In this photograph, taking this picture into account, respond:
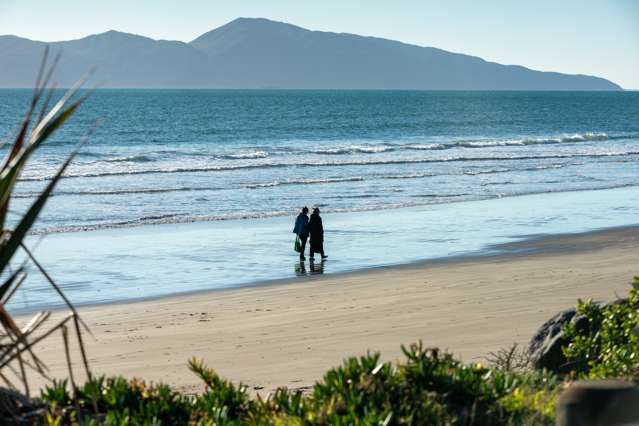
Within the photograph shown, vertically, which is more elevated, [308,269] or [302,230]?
[302,230]

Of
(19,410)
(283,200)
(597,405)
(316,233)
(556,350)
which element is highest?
(597,405)

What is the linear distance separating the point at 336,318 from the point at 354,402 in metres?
7.79

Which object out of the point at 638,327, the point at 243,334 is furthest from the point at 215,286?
the point at 638,327

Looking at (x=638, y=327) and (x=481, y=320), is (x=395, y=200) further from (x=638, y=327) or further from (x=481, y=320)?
(x=638, y=327)

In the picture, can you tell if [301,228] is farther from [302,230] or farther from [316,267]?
[316,267]

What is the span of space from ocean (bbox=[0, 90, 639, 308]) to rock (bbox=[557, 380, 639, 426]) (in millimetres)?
11800

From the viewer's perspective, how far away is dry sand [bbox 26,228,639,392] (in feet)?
33.5

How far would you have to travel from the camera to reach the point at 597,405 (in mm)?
3498

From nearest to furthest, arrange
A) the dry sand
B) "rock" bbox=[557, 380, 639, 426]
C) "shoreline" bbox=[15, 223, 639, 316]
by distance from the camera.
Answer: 1. "rock" bbox=[557, 380, 639, 426]
2. the dry sand
3. "shoreline" bbox=[15, 223, 639, 316]

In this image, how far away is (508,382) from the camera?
17.9 ft

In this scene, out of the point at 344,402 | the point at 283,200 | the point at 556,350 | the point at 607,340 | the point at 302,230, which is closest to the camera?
the point at 344,402

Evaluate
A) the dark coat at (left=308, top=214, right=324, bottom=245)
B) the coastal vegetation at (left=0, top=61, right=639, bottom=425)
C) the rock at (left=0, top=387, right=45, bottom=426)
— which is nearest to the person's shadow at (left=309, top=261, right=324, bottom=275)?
the dark coat at (left=308, top=214, right=324, bottom=245)

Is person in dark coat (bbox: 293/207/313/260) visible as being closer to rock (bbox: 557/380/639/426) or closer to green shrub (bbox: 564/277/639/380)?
green shrub (bbox: 564/277/639/380)

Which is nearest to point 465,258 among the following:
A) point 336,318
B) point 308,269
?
point 308,269
